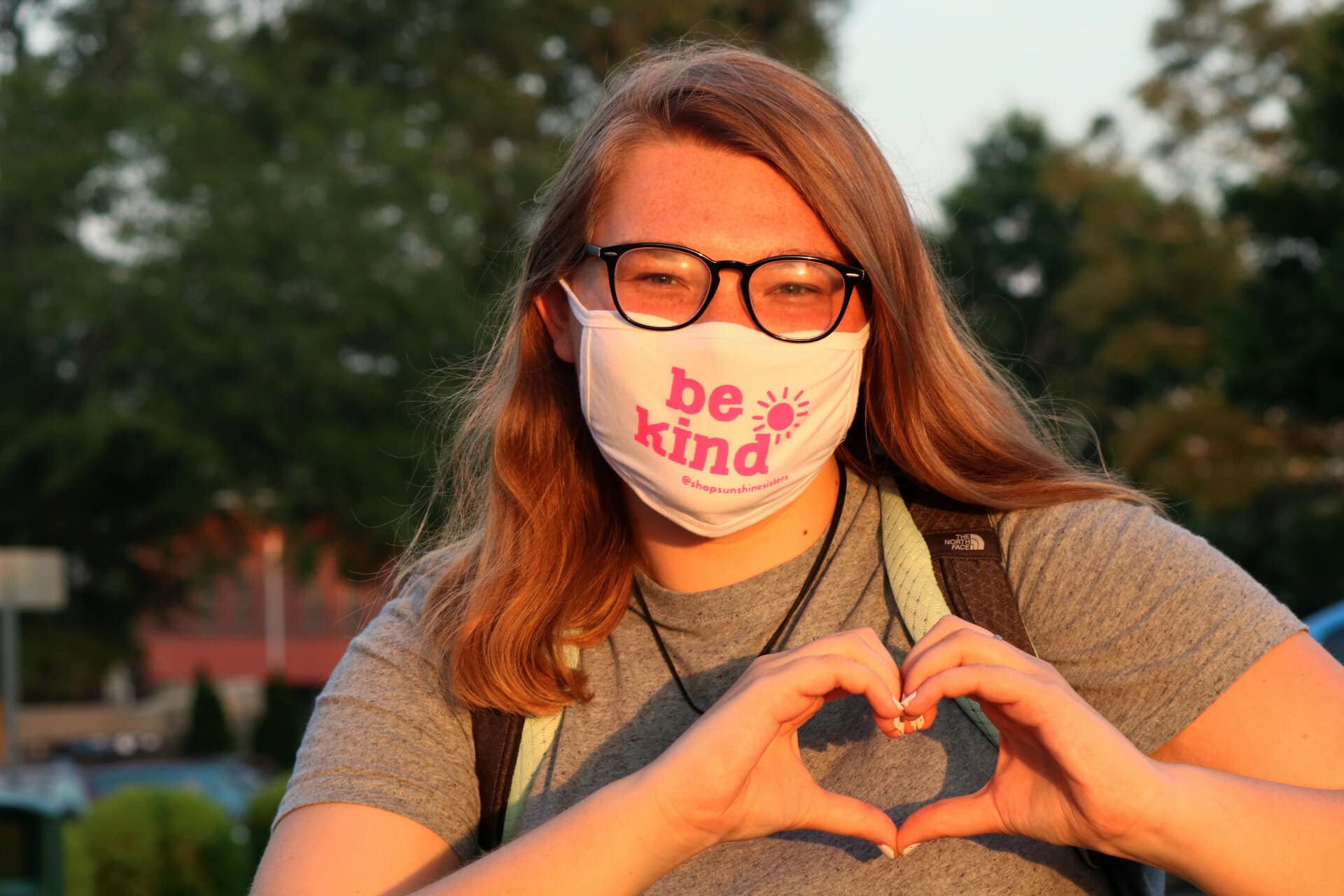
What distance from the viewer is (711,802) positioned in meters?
1.73

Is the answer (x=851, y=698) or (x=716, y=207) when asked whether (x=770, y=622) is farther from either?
(x=716, y=207)

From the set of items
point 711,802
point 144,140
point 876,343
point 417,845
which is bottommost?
point 417,845

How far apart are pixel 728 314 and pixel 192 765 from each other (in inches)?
546

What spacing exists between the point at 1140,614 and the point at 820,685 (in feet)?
1.44

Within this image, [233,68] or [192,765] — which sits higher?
[233,68]

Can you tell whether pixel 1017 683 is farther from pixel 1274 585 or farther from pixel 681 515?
pixel 1274 585

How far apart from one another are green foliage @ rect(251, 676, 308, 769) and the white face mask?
101 feet

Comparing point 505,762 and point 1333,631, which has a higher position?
point 505,762

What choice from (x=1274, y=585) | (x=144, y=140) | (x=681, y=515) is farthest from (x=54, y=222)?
(x=681, y=515)

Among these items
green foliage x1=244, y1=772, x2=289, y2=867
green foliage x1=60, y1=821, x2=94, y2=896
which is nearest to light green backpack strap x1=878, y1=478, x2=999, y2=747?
green foliage x1=60, y1=821, x2=94, y2=896

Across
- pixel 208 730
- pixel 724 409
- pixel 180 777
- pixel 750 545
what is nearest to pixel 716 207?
pixel 724 409

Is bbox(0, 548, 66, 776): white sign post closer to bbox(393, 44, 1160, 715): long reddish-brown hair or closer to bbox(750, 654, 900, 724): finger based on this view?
bbox(393, 44, 1160, 715): long reddish-brown hair

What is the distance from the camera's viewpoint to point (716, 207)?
7.04 feet

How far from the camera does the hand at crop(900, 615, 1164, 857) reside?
1650 millimetres
